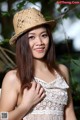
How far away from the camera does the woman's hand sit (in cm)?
232

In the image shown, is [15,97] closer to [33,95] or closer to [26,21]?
[33,95]

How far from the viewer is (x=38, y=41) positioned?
2338 millimetres

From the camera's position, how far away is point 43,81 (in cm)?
238

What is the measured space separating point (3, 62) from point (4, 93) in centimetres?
101

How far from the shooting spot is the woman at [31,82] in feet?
7.57

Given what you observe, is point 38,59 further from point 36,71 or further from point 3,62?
point 3,62

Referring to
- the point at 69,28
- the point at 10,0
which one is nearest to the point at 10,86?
the point at 10,0

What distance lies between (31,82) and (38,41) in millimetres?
A: 231

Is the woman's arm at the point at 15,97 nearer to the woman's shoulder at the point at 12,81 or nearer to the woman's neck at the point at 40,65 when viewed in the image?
the woman's shoulder at the point at 12,81

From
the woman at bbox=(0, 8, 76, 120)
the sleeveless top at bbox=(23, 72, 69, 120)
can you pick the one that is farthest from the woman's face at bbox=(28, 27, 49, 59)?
the sleeveless top at bbox=(23, 72, 69, 120)

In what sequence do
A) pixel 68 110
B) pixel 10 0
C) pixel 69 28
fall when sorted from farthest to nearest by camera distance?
1. pixel 69 28
2. pixel 10 0
3. pixel 68 110

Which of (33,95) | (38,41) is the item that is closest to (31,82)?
(33,95)

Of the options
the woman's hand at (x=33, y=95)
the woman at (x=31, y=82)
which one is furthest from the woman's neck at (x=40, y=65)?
the woman's hand at (x=33, y=95)

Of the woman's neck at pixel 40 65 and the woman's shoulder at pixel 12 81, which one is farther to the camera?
the woman's neck at pixel 40 65
